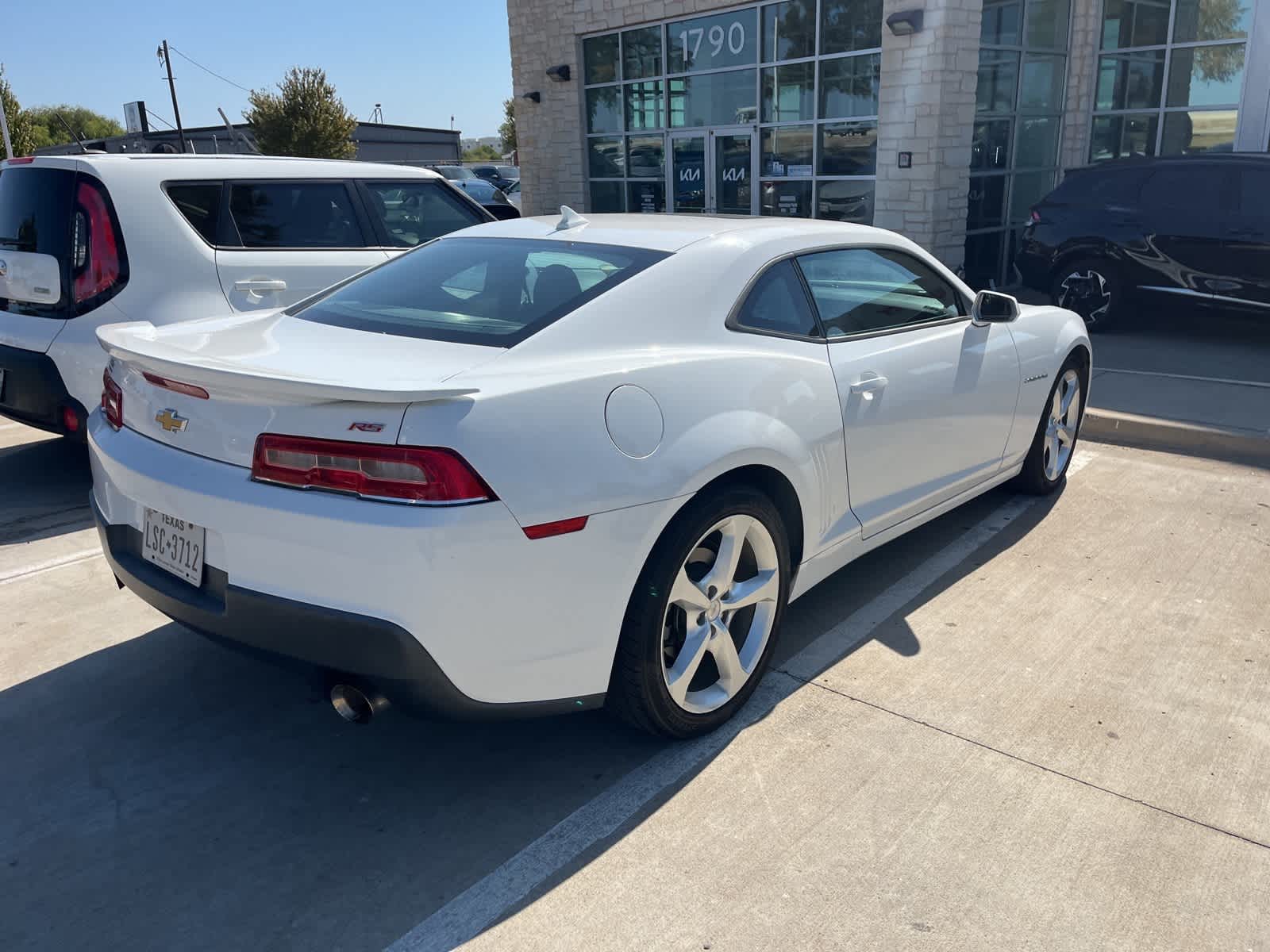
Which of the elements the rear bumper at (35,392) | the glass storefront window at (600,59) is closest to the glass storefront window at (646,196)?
the glass storefront window at (600,59)

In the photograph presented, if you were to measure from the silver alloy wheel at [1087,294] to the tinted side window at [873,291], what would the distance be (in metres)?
6.29

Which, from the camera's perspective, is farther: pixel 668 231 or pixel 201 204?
pixel 201 204

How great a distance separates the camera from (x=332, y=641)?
2449 mm

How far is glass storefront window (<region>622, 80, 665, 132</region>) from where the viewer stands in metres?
15.5

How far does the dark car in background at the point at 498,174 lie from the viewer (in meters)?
36.6

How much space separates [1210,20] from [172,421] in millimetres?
13404

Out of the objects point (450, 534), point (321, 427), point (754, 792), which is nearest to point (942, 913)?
point (754, 792)

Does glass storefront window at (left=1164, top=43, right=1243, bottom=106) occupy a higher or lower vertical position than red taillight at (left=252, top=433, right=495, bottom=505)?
higher

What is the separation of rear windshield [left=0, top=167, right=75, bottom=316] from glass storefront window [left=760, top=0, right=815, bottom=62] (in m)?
10.2

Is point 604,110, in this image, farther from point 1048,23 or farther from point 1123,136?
point 1123,136

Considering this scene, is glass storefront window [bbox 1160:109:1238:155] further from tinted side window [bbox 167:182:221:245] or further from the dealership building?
tinted side window [bbox 167:182:221:245]

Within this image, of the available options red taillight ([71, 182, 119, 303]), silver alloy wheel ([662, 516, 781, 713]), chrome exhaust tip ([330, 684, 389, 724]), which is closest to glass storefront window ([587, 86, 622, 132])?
red taillight ([71, 182, 119, 303])

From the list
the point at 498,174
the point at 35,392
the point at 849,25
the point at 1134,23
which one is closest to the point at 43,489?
the point at 35,392

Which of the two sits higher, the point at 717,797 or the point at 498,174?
the point at 498,174
